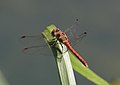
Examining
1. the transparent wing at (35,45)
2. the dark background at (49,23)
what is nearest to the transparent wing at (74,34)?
the transparent wing at (35,45)

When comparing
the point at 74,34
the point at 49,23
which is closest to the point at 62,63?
the point at 74,34

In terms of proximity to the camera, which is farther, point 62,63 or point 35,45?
point 35,45

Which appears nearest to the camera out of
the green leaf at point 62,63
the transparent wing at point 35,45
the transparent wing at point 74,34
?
the green leaf at point 62,63

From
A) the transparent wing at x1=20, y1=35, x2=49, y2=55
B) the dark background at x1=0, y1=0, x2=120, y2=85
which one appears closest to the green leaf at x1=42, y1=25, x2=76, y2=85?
the transparent wing at x1=20, y1=35, x2=49, y2=55

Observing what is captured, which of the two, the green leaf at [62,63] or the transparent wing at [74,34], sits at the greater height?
the transparent wing at [74,34]

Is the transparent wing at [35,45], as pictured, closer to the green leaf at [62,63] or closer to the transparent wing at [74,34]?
the transparent wing at [74,34]

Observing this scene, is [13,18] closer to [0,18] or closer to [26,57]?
[0,18]

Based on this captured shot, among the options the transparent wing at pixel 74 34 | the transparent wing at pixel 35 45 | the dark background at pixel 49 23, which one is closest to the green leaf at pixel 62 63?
the transparent wing at pixel 35 45

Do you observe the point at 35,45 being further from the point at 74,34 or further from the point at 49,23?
the point at 49,23

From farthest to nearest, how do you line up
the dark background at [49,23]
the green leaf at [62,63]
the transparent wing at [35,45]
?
the dark background at [49,23] → the transparent wing at [35,45] → the green leaf at [62,63]

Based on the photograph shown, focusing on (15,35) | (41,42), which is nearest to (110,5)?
(15,35)

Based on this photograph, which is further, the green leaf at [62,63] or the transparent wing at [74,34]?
the transparent wing at [74,34]
